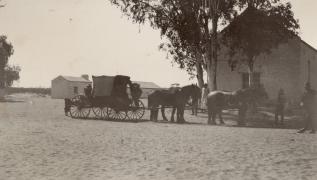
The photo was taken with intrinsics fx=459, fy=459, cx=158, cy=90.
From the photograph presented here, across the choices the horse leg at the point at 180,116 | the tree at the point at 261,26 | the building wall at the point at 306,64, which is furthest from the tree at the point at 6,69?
the horse leg at the point at 180,116

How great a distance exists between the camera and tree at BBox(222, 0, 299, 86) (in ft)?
85.9

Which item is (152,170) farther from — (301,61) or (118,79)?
(301,61)

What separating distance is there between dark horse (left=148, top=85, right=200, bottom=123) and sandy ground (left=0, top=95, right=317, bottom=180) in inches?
256

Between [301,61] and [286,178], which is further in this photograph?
[301,61]

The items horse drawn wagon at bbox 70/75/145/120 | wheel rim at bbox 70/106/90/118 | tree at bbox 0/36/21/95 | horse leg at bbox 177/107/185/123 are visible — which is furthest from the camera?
tree at bbox 0/36/21/95

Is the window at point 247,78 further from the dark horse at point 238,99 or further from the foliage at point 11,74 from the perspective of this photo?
the foliage at point 11,74

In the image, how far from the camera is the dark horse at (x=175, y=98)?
21.5 m

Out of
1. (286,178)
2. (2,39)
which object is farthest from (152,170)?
(2,39)

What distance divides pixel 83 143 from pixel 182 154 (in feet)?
10.7

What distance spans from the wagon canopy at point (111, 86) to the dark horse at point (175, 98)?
142 cm

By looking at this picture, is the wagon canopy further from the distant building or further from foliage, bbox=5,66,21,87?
foliage, bbox=5,66,21,87

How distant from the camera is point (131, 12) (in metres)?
29.8

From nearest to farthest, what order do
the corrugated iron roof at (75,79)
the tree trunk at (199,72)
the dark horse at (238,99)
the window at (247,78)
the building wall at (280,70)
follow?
the dark horse at (238,99) < the tree trunk at (199,72) < the building wall at (280,70) < the window at (247,78) < the corrugated iron roof at (75,79)

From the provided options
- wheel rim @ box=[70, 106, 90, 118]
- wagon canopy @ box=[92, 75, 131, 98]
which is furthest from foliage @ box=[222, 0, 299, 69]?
wheel rim @ box=[70, 106, 90, 118]
